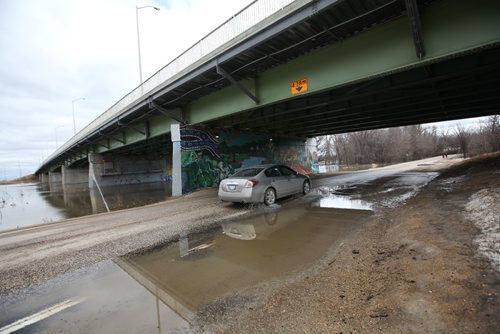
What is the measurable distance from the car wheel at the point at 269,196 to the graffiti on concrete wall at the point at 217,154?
9.33 metres

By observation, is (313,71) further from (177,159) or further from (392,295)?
(177,159)

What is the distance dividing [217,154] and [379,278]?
1712 cm

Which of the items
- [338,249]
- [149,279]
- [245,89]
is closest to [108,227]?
[149,279]

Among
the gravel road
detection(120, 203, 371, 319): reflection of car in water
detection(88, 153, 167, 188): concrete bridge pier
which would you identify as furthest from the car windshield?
detection(88, 153, 167, 188): concrete bridge pier

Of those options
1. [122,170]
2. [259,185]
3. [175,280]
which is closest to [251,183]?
[259,185]

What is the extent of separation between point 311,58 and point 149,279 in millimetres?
9651

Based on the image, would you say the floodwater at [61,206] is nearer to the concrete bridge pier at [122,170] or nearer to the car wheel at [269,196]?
the car wheel at [269,196]

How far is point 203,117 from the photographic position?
15914 millimetres

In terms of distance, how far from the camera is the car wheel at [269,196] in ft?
31.4

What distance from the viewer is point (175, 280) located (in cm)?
404

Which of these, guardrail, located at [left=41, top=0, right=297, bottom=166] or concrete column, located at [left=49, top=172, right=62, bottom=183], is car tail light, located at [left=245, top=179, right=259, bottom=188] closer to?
guardrail, located at [left=41, top=0, right=297, bottom=166]

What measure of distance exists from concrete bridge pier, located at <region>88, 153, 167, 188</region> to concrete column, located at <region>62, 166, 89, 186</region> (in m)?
17.6

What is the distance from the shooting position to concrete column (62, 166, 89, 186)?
52725 millimetres

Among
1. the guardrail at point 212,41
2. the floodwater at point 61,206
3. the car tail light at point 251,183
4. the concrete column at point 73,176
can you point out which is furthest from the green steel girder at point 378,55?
the concrete column at point 73,176
